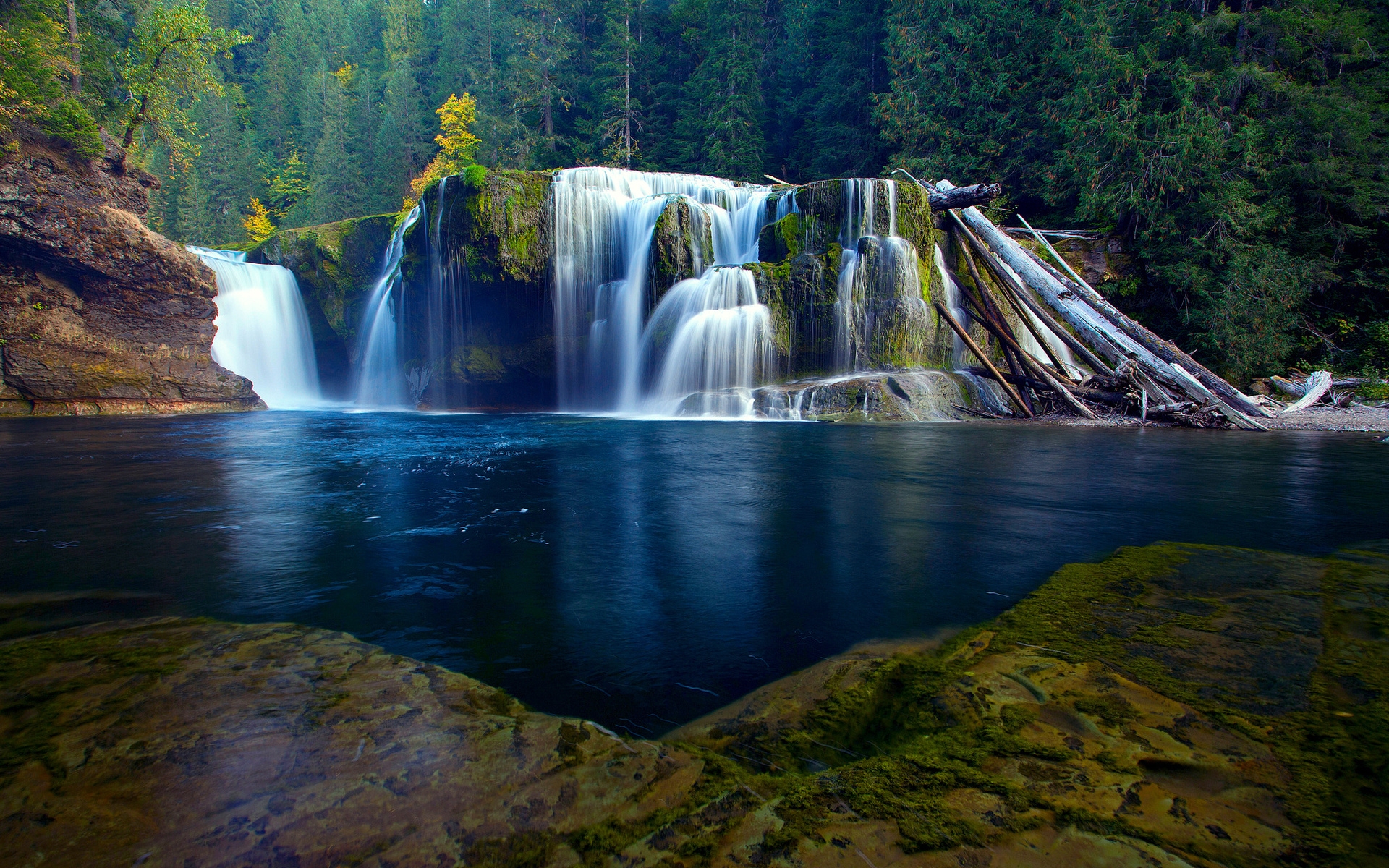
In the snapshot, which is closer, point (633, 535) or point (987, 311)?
point (633, 535)

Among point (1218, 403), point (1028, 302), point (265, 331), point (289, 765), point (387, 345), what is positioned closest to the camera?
point (289, 765)

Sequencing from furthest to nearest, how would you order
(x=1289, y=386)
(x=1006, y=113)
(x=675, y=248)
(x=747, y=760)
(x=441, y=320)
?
(x=1006, y=113) < (x=441, y=320) < (x=675, y=248) < (x=1289, y=386) < (x=747, y=760)

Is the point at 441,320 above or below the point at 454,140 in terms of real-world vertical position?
below

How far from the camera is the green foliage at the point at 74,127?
1573 cm

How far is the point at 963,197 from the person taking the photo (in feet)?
52.0

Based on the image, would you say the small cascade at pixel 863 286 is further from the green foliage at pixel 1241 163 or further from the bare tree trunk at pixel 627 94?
the bare tree trunk at pixel 627 94

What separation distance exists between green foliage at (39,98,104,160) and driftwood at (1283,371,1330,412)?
99.2 ft

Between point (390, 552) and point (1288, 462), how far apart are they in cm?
948

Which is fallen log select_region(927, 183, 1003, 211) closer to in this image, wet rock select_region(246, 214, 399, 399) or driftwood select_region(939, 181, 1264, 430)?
driftwood select_region(939, 181, 1264, 430)

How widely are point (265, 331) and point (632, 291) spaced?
51.6 ft

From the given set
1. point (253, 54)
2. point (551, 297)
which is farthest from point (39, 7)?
point (253, 54)

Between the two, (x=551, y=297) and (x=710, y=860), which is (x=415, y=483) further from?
(x=551, y=297)

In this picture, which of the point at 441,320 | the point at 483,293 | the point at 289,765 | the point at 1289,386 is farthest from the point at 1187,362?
the point at 441,320

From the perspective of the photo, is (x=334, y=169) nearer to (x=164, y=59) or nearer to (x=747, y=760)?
(x=164, y=59)
